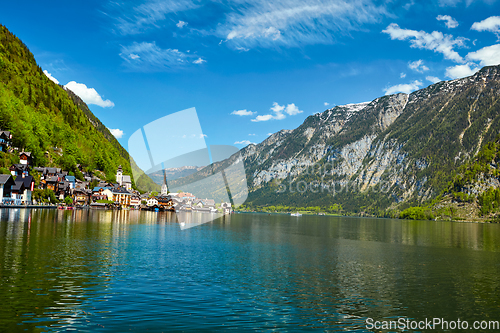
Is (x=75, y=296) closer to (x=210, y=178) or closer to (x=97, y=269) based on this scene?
(x=97, y=269)

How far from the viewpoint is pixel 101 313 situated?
19.6 meters

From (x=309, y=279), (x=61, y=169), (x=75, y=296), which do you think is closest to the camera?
(x=75, y=296)

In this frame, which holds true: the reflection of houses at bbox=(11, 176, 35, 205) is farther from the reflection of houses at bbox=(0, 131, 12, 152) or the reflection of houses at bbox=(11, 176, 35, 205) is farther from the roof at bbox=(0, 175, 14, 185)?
the reflection of houses at bbox=(0, 131, 12, 152)

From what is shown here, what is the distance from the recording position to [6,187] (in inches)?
4619

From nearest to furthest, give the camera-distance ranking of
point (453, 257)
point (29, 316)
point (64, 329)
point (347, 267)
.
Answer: point (64, 329) < point (29, 316) < point (347, 267) < point (453, 257)

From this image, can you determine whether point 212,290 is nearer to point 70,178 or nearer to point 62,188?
point 62,188

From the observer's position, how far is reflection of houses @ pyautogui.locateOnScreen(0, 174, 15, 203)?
367ft

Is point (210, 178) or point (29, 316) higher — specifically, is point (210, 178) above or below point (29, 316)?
above

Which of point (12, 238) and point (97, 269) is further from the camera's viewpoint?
point (12, 238)

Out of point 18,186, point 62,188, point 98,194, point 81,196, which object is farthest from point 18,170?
point 98,194

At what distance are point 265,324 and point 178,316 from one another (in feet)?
17.6

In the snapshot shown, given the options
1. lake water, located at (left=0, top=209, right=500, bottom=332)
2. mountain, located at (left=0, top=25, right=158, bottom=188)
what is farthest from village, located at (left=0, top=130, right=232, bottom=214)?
lake water, located at (left=0, top=209, right=500, bottom=332)

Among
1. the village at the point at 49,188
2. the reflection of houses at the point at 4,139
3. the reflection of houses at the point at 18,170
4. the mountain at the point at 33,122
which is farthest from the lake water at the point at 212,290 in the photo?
the mountain at the point at 33,122

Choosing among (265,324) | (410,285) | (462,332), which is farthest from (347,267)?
(265,324)
